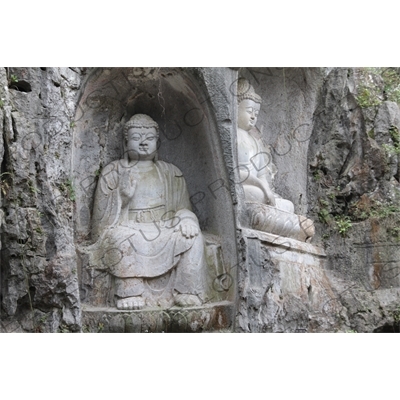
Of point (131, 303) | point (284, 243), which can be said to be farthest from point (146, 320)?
point (284, 243)


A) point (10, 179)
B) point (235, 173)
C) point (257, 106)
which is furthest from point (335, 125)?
point (10, 179)

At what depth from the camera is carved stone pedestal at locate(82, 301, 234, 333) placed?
332 inches

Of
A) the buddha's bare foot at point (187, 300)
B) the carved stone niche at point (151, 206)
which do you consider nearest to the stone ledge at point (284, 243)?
the carved stone niche at point (151, 206)

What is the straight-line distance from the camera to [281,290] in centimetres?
884

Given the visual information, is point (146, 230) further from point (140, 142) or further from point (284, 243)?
point (284, 243)

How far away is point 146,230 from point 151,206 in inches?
14.4

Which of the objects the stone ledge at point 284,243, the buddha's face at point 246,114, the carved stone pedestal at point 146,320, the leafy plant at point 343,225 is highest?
the buddha's face at point 246,114

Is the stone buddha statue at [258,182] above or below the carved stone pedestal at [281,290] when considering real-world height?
above

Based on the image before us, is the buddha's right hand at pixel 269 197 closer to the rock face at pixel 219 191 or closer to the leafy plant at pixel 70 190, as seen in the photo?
the rock face at pixel 219 191

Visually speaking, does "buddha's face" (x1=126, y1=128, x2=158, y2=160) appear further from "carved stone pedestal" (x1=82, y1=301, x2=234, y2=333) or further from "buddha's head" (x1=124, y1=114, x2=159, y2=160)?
"carved stone pedestal" (x1=82, y1=301, x2=234, y2=333)

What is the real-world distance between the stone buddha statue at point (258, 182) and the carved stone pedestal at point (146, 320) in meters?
1.04

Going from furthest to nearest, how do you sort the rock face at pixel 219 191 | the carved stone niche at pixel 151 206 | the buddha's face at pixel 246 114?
the buddha's face at pixel 246 114
the carved stone niche at pixel 151 206
the rock face at pixel 219 191

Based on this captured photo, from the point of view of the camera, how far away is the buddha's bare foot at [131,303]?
850cm

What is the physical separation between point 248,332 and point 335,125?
2726 mm
